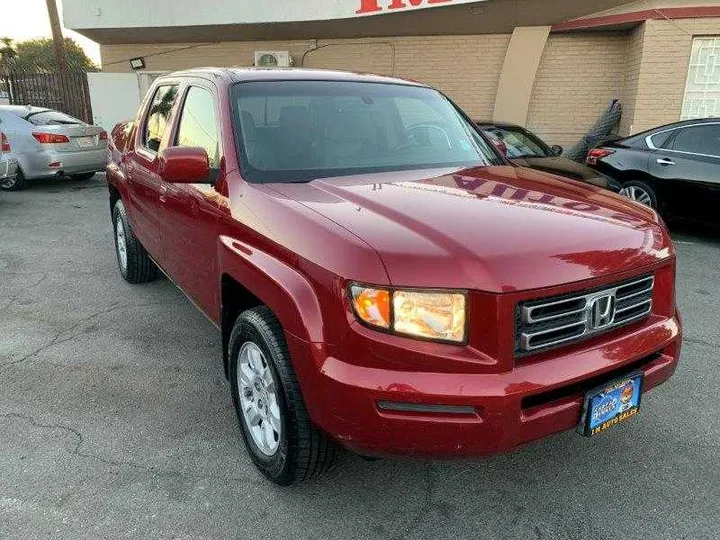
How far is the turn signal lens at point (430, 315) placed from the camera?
1.96 metres

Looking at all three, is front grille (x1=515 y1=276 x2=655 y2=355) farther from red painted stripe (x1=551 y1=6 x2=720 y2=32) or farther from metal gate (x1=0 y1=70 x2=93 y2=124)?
metal gate (x1=0 y1=70 x2=93 y2=124)

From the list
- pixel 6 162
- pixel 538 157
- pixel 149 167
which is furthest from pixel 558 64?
pixel 149 167

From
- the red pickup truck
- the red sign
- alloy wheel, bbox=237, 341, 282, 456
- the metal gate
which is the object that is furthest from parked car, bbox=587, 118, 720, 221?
the metal gate

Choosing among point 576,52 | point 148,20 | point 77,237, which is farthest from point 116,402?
point 148,20

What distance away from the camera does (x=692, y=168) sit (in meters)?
6.78

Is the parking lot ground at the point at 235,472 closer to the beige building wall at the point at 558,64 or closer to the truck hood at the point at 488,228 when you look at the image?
the truck hood at the point at 488,228

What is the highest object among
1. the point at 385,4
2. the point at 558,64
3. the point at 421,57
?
the point at 385,4

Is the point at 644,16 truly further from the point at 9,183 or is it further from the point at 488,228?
the point at 9,183

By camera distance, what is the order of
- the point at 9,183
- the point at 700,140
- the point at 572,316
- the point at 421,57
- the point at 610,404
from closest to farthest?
1. the point at 572,316
2. the point at 610,404
3. the point at 700,140
4. the point at 9,183
5. the point at 421,57

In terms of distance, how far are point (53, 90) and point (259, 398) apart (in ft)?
57.3

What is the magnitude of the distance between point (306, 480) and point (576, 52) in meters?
12.0

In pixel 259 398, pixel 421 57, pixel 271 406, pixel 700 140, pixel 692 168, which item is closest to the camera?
pixel 271 406

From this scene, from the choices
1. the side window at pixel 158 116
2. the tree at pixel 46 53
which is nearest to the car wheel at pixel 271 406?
the side window at pixel 158 116

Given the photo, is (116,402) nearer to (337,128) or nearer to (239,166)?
(239,166)
